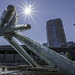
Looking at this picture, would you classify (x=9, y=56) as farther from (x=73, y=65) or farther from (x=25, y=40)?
(x=73, y=65)

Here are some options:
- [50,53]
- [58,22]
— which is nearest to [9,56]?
[50,53]

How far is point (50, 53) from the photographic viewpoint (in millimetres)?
7602

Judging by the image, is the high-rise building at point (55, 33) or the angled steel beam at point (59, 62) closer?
the angled steel beam at point (59, 62)

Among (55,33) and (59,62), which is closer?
(59,62)

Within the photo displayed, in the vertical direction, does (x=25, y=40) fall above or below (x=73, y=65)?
above

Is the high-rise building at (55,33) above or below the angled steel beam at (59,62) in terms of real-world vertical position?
above

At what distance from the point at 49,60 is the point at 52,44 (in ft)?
358

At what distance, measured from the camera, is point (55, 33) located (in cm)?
11850

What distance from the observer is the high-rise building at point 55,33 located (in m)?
114

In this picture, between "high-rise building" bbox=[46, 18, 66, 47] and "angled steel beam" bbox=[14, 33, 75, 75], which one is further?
"high-rise building" bbox=[46, 18, 66, 47]

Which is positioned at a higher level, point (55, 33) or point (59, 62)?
A: point (55, 33)

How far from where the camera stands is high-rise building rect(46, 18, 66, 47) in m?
114

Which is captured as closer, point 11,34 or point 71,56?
point 11,34

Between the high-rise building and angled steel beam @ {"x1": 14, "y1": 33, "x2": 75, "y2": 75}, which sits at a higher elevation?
the high-rise building
